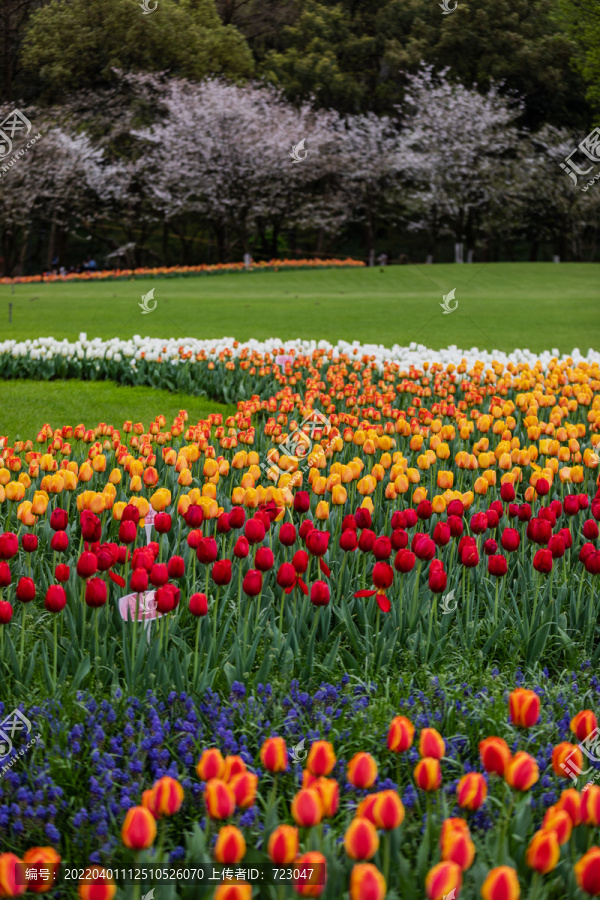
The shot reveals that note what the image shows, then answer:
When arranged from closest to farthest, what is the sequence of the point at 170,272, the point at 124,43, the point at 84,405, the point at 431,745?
the point at 431,745 → the point at 84,405 → the point at 170,272 → the point at 124,43

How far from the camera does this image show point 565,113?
33094 mm

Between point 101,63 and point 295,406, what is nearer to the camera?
point 295,406

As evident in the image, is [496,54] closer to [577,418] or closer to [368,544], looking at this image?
[577,418]

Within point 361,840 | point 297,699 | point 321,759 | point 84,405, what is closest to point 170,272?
point 84,405

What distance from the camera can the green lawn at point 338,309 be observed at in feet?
49.2

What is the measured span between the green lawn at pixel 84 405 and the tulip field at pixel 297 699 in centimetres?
316

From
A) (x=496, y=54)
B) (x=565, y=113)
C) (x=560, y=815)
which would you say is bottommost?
(x=560, y=815)

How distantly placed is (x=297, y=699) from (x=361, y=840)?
46.1 inches

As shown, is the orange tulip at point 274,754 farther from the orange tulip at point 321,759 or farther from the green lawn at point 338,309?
the green lawn at point 338,309

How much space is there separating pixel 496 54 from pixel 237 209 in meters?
12.0

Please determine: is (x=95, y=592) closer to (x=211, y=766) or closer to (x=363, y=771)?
(x=211, y=766)

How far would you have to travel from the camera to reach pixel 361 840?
1.34 metres

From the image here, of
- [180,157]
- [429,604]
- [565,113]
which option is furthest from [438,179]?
[429,604]

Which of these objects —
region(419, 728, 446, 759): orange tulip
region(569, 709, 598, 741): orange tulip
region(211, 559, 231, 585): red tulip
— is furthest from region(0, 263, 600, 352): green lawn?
region(419, 728, 446, 759): orange tulip
